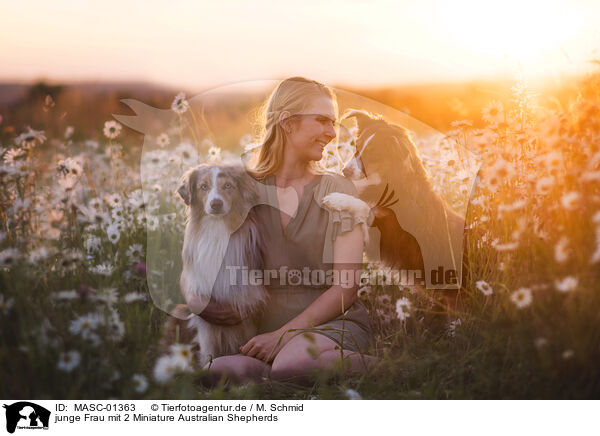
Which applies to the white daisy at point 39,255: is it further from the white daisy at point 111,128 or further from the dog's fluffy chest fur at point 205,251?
the white daisy at point 111,128

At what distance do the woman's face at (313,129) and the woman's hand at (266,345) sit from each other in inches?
38.2

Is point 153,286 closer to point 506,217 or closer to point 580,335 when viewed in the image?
point 506,217

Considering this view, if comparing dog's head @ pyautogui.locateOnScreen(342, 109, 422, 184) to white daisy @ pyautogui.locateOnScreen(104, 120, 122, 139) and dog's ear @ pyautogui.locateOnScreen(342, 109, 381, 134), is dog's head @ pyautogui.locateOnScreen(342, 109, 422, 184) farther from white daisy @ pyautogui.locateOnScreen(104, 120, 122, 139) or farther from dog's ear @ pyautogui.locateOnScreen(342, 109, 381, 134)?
white daisy @ pyautogui.locateOnScreen(104, 120, 122, 139)

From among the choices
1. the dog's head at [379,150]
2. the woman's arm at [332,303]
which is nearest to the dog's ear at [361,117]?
the dog's head at [379,150]

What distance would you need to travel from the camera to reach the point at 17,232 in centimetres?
305

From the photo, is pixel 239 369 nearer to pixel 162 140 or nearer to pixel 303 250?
pixel 303 250

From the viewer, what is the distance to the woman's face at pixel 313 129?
2893 mm

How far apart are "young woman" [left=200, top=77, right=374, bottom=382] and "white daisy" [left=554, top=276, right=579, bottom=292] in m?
0.95

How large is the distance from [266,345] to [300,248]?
54 centimetres

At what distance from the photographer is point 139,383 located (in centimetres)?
253

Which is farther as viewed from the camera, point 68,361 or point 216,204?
point 216,204

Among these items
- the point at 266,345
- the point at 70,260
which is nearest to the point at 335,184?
the point at 266,345

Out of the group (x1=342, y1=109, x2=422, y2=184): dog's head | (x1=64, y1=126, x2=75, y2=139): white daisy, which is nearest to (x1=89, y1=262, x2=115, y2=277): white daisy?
(x1=64, y1=126, x2=75, y2=139): white daisy
